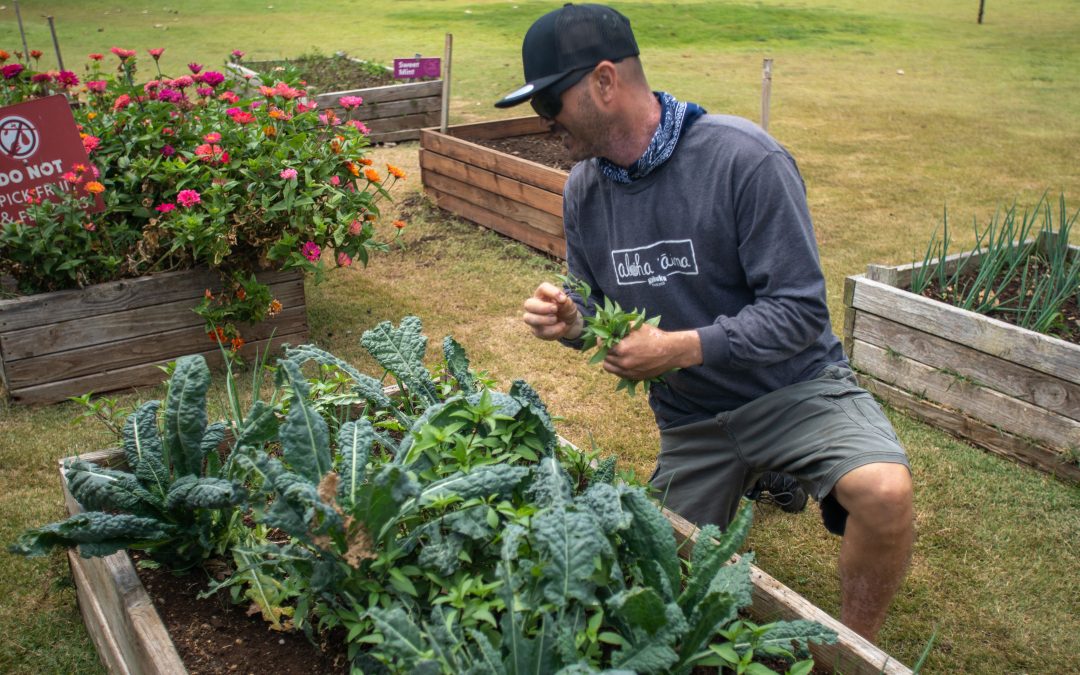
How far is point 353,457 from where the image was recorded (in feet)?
6.11

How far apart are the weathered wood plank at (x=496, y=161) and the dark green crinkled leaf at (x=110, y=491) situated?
372cm

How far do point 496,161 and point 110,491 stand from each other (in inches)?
174

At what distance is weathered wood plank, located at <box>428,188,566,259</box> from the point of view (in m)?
5.82

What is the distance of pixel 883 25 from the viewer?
18109mm

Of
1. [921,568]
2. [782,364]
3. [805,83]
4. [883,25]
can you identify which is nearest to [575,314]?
[782,364]

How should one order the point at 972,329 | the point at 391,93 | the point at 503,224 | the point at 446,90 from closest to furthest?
the point at 972,329 < the point at 503,224 < the point at 446,90 < the point at 391,93

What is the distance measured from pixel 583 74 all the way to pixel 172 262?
2551 millimetres

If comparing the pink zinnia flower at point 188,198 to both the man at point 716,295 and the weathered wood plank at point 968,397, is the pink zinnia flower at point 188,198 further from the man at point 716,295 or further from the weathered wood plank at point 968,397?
the weathered wood plank at point 968,397

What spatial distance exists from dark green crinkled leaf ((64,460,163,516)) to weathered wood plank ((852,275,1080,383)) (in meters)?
2.99

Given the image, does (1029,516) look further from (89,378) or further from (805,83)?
(805,83)

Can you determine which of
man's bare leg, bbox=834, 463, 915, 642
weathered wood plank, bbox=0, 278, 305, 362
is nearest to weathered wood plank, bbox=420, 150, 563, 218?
weathered wood plank, bbox=0, 278, 305, 362

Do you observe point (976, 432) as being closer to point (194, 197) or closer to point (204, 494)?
point (204, 494)

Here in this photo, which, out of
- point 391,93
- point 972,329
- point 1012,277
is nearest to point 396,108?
point 391,93

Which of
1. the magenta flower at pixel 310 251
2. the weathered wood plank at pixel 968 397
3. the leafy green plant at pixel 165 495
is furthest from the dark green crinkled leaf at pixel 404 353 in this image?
the weathered wood plank at pixel 968 397
